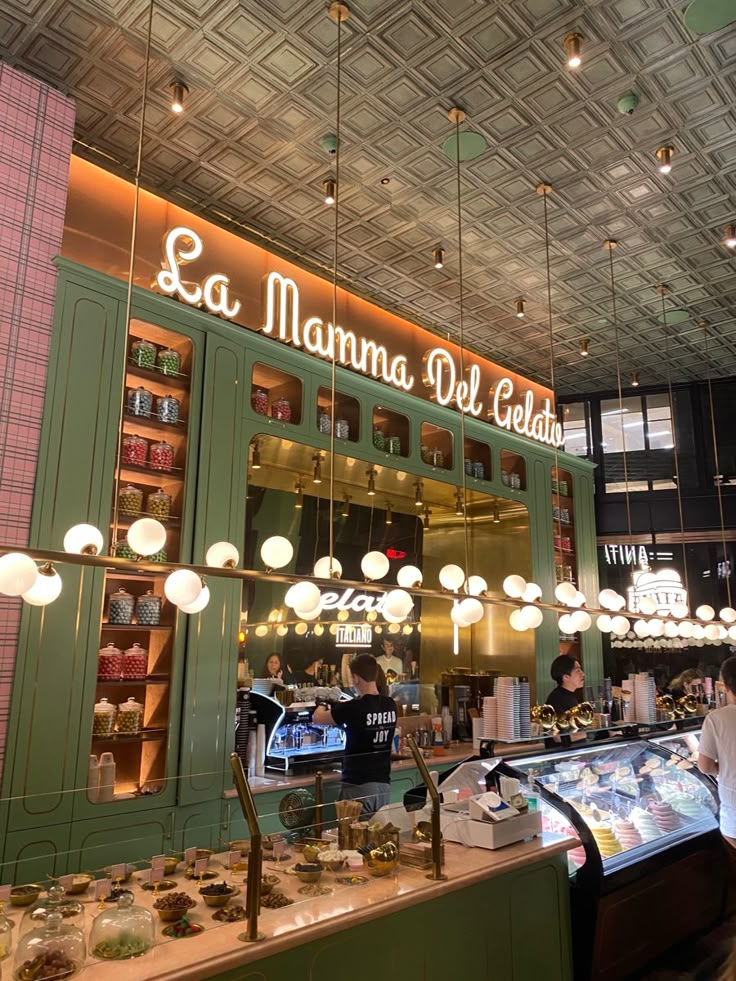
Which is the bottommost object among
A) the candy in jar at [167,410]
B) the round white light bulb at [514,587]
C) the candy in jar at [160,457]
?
the round white light bulb at [514,587]

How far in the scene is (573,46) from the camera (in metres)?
4.18

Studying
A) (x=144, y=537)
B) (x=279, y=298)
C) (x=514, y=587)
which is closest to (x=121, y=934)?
(x=144, y=537)

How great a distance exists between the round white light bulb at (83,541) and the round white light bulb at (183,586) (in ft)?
1.06

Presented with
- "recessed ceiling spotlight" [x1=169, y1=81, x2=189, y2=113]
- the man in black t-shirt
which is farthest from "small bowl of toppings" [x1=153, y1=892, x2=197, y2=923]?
"recessed ceiling spotlight" [x1=169, y1=81, x2=189, y2=113]

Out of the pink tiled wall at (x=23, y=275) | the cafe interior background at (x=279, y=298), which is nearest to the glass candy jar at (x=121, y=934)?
the cafe interior background at (x=279, y=298)

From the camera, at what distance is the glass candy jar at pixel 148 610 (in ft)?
15.4

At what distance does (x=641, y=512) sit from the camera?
9555 millimetres

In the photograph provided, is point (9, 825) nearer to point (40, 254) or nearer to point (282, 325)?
point (40, 254)

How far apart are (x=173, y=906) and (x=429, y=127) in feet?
15.5

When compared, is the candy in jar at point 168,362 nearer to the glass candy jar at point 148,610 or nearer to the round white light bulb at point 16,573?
the glass candy jar at point 148,610

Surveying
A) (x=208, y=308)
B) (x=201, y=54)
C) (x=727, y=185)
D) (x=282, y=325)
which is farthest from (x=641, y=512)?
(x=201, y=54)

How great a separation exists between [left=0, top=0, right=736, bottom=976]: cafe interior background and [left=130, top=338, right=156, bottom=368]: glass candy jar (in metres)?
0.02

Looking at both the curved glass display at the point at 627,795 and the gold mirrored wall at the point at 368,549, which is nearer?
the curved glass display at the point at 627,795

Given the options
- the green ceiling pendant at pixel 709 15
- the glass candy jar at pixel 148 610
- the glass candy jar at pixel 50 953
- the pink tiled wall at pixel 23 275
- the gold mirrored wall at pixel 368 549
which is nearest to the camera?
the glass candy jar at pixel 50 953
